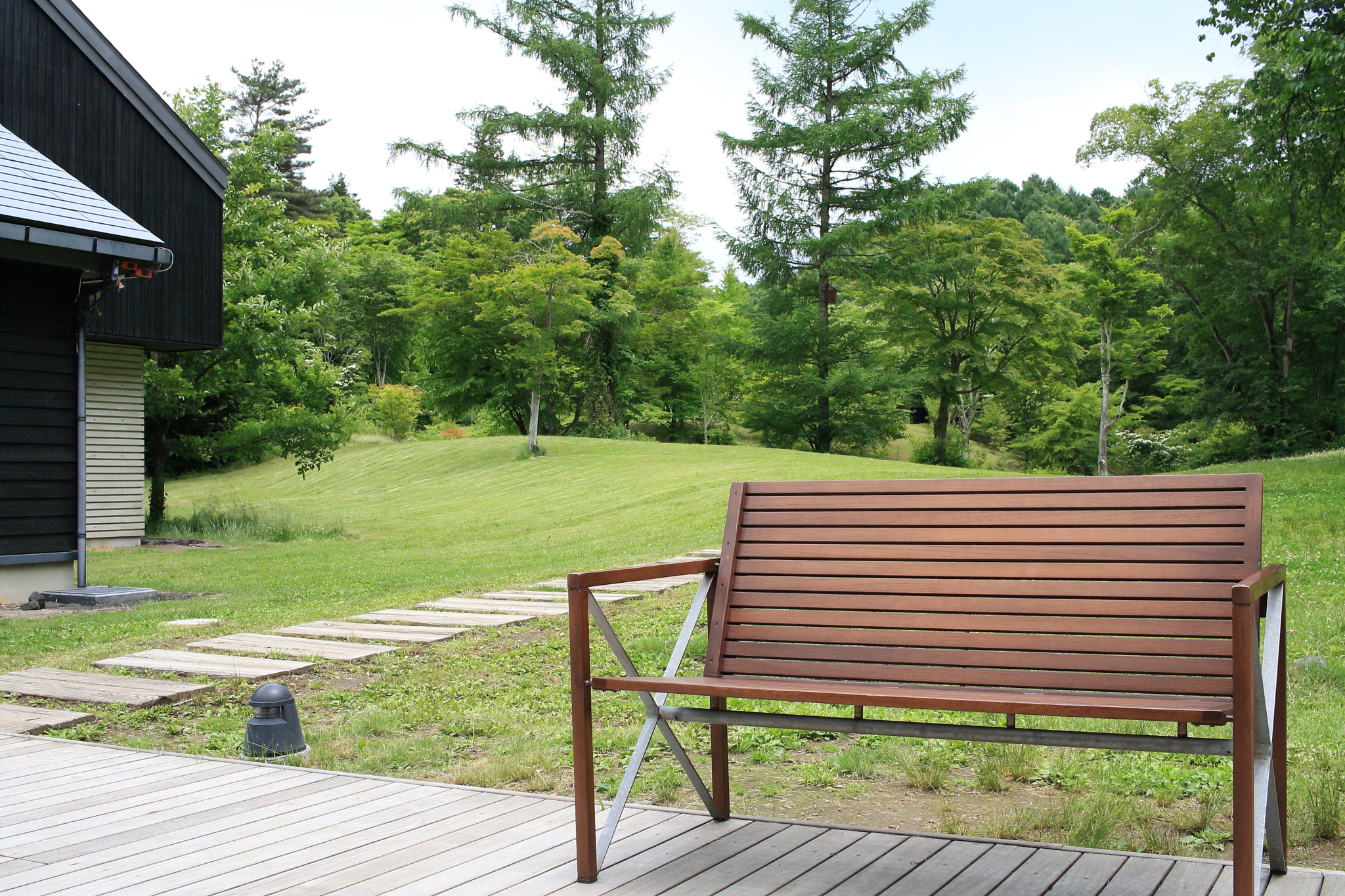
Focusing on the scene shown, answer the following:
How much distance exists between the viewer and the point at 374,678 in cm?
550

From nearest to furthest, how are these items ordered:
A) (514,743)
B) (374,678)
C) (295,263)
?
(514,743) → (374,678) → (295,263)

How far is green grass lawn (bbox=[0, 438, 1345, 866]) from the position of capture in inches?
132

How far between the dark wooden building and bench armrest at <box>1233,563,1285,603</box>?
30.9 feet

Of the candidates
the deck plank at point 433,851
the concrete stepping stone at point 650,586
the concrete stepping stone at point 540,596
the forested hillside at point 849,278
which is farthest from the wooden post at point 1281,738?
the forested hillside at point 849,278

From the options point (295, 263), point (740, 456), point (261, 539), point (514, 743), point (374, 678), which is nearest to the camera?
point (514, 743)

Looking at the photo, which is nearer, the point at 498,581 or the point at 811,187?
the point at 498,581

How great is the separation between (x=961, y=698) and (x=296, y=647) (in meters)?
4.90

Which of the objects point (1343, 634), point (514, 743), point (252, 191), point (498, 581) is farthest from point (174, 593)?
point (252, 191)

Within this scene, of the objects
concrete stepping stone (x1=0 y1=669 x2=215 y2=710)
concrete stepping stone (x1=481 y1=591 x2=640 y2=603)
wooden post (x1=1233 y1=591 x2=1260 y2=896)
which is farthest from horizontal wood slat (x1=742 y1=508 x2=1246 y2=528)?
concrete stepping stone (x1=481 y1=591 x2=640 y2=603)

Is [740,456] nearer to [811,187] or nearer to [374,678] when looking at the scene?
[811,187]

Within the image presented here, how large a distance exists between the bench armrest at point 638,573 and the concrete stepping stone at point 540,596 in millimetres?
4574

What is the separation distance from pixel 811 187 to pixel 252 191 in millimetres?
16387

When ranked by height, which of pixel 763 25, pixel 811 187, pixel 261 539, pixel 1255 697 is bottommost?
pixel 261 539

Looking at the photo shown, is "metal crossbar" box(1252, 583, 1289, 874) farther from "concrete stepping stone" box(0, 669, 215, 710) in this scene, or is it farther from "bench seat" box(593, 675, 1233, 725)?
"concrete stepping stone" box(0, 669, 215, 710)
